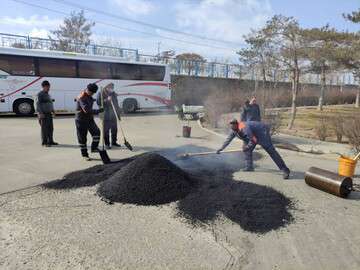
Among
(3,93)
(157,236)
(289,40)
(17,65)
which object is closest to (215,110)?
(289,40)

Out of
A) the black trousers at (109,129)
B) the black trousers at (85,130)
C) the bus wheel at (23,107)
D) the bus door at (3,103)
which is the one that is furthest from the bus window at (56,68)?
the black trousers at (85,130)

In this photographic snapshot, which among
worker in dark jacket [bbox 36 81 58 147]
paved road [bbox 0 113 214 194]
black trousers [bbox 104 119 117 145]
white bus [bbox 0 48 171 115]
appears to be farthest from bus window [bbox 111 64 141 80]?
black trousers [bbox 104 119 117 145]

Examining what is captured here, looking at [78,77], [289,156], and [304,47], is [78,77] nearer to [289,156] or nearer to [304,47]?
[304,47]

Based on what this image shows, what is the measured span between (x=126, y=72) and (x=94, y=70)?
1948mm

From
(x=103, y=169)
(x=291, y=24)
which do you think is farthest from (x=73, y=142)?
(x=291, y=24)

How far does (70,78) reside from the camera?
54.6 feet

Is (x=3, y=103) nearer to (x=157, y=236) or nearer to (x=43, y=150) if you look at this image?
(x=43, y=150)

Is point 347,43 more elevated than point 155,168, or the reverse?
point 347,43

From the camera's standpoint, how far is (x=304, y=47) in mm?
14562

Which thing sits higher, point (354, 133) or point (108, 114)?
point (108, 114)

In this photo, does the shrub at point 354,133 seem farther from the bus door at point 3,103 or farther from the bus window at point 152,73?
the bus door at point 3,103

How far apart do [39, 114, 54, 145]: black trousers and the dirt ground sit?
3.05m

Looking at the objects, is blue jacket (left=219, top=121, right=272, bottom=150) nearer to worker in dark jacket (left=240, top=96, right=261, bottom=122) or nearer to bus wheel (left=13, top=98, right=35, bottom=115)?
worker in dark jacket (left=240, top=96, right=261, bottom=122)

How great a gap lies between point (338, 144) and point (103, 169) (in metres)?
7.82
